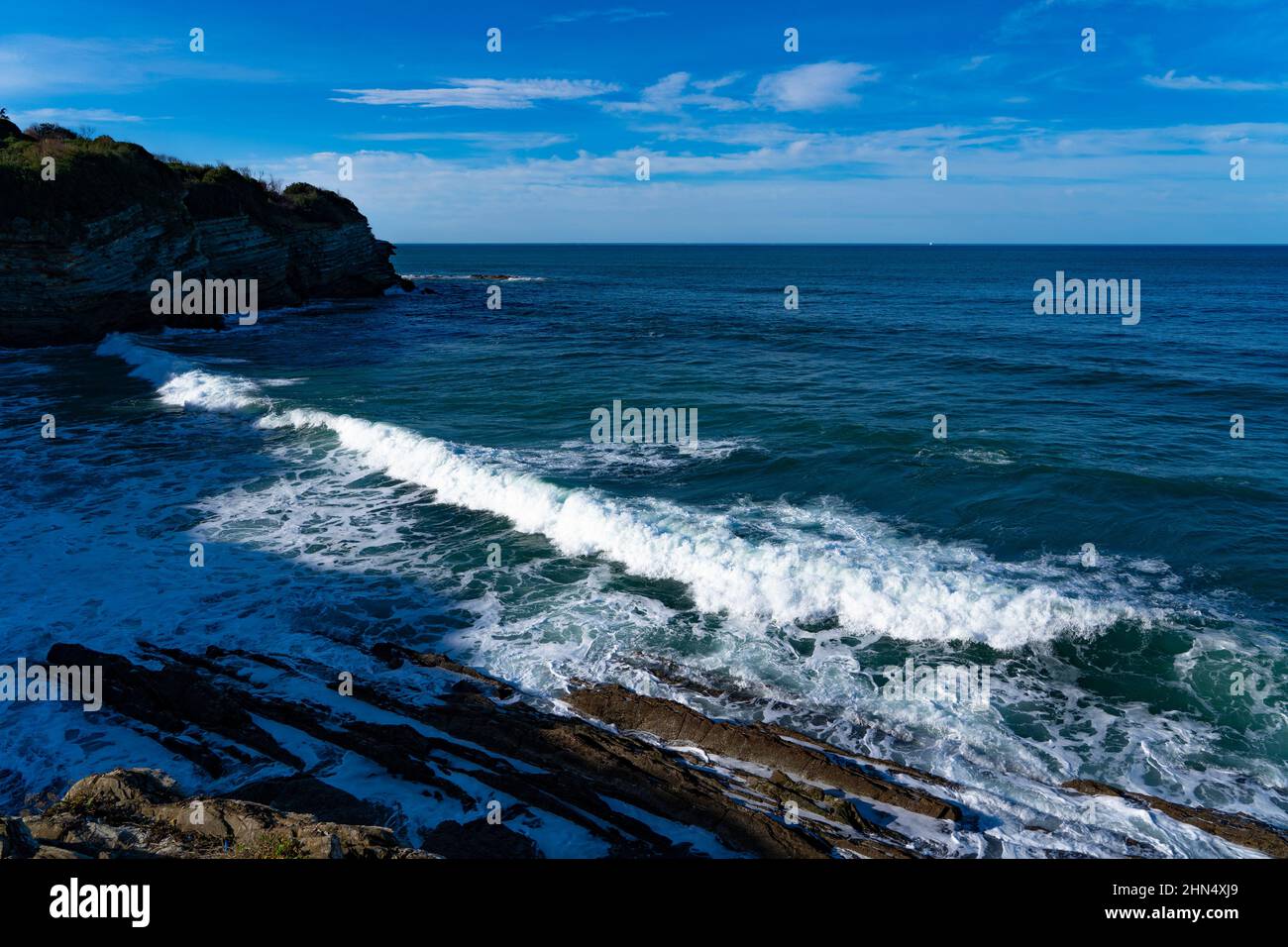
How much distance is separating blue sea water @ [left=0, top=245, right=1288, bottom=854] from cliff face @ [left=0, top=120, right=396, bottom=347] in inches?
190

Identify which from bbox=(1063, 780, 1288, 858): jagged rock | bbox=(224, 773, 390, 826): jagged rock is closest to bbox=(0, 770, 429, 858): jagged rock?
bbox=(224, 773, 390, 826): jagged rock

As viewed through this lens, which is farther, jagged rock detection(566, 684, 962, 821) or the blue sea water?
the blue sea water

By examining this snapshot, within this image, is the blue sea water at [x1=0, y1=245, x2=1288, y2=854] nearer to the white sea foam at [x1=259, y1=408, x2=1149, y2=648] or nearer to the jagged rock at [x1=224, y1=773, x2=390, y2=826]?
the white sea foam at [x1=259, y1=408, x2=1149, y2=648]

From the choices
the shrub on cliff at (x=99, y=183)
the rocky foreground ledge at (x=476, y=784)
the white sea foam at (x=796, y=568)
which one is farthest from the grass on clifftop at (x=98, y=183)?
the rocky foreground ledge at (x=476, y=784)

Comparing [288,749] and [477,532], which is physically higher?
[477,532]

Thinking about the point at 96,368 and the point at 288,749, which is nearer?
the point at 288,749

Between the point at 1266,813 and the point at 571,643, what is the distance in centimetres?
913

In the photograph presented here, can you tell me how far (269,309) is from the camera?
54.9 meters

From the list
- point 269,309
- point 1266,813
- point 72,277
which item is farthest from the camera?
point 269,309

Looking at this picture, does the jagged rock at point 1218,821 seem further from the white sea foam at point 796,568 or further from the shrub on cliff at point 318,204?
the shrub on cliff at point 318,204

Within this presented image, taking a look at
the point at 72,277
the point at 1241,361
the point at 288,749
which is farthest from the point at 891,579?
the point at 72,277

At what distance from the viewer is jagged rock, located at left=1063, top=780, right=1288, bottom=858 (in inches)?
313

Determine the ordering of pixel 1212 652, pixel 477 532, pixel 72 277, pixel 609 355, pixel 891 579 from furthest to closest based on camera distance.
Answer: pixel 609 355
pixel 72 277
pixel 477 532
pixel 891 579
pixel 1212 652

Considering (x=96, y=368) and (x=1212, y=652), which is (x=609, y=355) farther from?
(x=1212, y=652)
